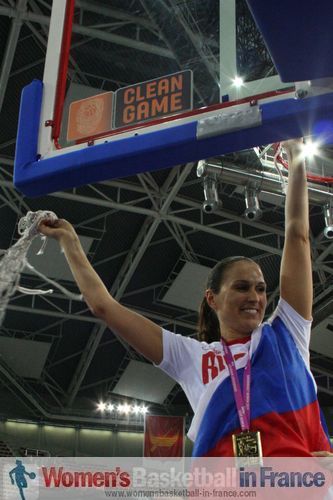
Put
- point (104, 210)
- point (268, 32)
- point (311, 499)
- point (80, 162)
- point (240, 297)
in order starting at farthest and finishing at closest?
point (104, 210) < point (80, 162) < point (240, 297) < point (268, 32) < point (311, 499)

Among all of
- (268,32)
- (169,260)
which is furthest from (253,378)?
(169,260)

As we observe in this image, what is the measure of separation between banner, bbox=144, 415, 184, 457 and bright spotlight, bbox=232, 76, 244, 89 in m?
12.7

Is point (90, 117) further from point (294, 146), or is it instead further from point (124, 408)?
point (124, 408)

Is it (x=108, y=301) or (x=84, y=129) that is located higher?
(x=84, y=129)

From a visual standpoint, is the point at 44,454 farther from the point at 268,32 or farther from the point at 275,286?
the point at 268,32

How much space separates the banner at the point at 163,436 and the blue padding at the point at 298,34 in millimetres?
13151

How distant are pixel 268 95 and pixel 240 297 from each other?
0.67 meters

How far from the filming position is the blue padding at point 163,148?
6.63 feet

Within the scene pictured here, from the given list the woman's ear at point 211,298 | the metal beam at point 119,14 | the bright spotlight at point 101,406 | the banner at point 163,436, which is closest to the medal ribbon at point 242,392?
the woman's ear at point 211,298

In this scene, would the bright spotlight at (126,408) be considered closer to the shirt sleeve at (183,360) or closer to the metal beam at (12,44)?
the metal beam at (12,44)

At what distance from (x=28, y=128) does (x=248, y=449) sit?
151 centimetres

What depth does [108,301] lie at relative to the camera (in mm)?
1914

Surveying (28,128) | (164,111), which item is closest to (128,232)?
(28,128)

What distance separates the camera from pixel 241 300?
185 cm
